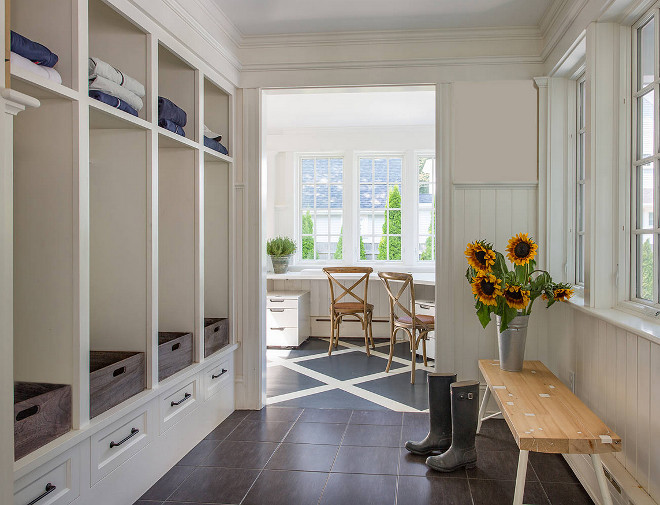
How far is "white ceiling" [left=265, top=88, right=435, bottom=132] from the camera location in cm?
537

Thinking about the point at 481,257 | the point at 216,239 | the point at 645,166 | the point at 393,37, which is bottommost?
the point at 481,257

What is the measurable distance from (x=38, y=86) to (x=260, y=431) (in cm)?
232

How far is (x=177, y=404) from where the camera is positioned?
9.42ft

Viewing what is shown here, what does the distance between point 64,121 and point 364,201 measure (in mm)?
5037

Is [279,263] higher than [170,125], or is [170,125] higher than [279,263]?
[170,125]

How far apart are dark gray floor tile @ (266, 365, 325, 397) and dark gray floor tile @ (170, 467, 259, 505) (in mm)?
1378

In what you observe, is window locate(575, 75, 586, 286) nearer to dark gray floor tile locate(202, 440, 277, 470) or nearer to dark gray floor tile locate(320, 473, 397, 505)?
dark gray floor tile locate(320, 473, 397, 505)

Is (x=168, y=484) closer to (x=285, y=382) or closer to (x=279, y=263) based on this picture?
(x=285, y=382)

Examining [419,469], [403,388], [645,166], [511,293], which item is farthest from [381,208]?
[645,166]

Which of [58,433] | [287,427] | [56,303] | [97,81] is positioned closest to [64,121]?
[97,81]

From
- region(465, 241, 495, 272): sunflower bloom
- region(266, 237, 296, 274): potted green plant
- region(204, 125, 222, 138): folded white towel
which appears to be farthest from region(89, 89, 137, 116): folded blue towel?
region(266, 237, 296, 274): potted green plant

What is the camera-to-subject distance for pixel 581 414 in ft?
7.21

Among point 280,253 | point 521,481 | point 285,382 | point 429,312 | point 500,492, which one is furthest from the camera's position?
point 280,253

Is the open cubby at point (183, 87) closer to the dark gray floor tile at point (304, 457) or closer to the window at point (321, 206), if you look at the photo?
the dark gray floor tile at point (304, 457)
